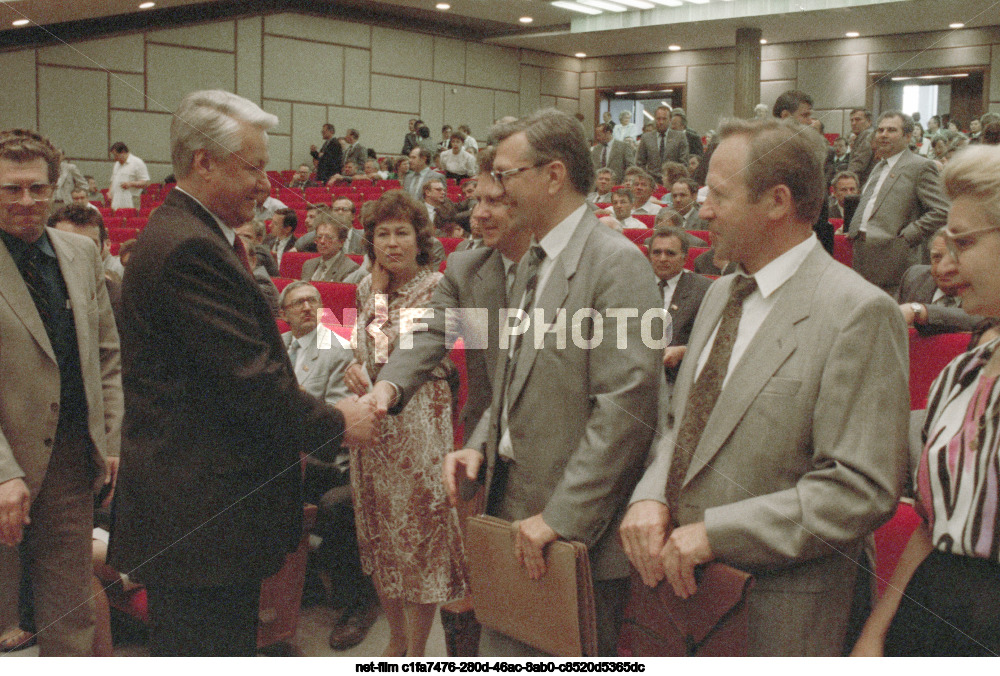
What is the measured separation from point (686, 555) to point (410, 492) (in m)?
1.16

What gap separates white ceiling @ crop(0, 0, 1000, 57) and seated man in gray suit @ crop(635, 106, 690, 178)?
465 cm

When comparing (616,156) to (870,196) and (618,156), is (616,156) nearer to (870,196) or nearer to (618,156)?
(618,156)

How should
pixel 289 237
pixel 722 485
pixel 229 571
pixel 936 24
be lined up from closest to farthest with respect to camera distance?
pixel 722 485
pixel 229 571
pixel 289 237
pixel 936 24

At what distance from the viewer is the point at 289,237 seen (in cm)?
570

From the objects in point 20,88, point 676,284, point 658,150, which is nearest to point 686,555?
point 676,284

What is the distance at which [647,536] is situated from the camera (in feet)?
3.88

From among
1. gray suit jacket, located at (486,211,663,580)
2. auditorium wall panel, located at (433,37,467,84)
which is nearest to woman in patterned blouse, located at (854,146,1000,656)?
gray suit jacket, located at (486,211,663,580)

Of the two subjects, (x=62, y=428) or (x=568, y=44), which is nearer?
(x=62, y=428)

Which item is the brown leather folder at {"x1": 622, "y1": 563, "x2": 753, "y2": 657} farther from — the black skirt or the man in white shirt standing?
the man in white shirt standing

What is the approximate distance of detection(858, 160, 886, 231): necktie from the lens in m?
3.91

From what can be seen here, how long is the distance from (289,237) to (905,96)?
12680 mm
